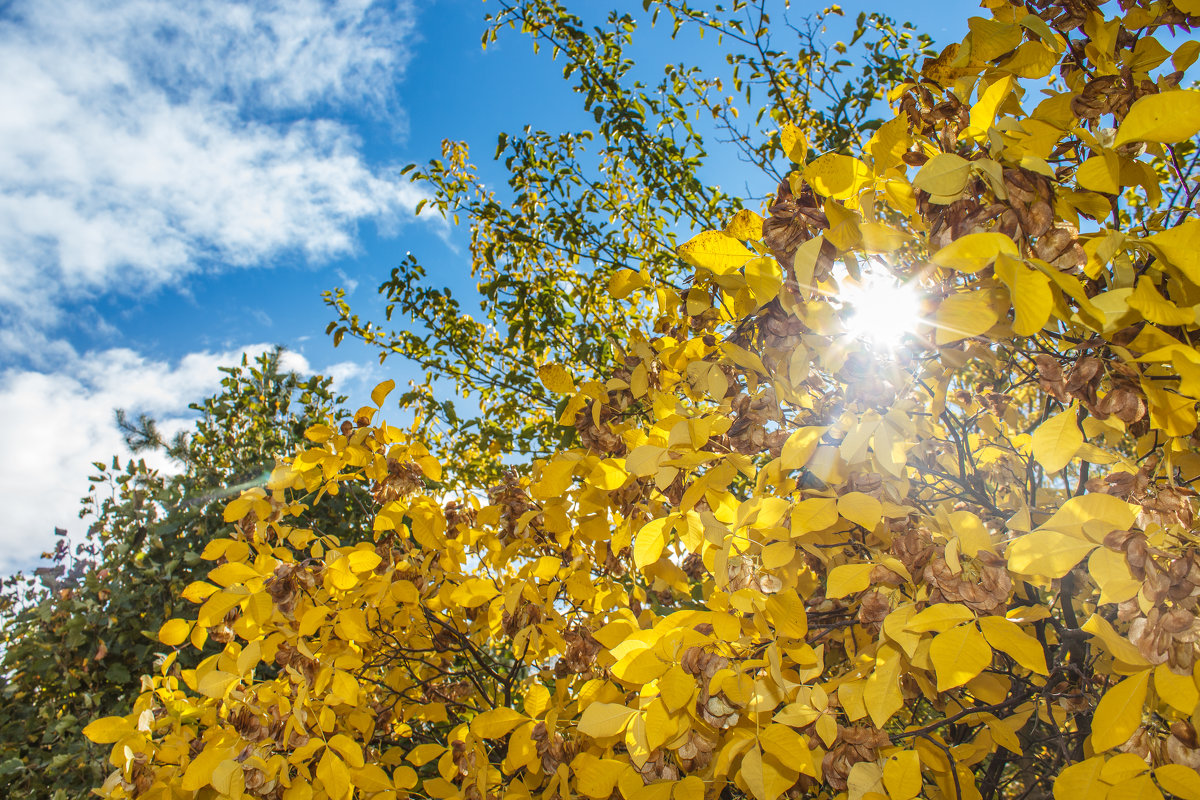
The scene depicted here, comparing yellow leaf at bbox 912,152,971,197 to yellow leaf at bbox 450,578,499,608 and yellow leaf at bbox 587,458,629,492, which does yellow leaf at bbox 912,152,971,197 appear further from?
yellow leaf at bbox 450,578,499,608

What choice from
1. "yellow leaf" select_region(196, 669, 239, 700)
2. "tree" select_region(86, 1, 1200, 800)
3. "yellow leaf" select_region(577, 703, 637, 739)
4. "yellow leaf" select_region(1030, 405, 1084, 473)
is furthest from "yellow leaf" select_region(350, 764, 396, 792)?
"yellow leaf" select_region(1030, 405, 1084, 473)

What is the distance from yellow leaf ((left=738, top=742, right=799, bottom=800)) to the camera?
862 millimetres

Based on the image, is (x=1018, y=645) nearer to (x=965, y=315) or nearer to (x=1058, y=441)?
(x=1058, y=441)

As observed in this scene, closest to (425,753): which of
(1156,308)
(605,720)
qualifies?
(605,720)

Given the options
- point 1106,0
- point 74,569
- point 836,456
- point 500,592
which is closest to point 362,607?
point 500,592

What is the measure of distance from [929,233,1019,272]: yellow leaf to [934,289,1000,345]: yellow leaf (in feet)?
0.28

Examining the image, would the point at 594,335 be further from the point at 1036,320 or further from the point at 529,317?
the point at 1036,320

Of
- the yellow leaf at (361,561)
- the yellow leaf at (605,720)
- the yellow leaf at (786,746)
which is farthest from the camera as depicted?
the yellow leaf at (361,561)

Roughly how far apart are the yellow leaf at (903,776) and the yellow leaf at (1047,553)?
0.34 m

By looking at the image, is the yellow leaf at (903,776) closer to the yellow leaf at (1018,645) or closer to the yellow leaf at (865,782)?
the yellow leaf at (865,782)

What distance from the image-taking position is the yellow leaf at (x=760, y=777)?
2.83 feet

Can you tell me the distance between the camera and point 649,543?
1091 millimetres

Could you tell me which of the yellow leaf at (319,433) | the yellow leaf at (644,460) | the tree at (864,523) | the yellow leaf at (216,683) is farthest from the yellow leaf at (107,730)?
the yellow leaf at (644,460)

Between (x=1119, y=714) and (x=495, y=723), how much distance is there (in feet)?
3.55
